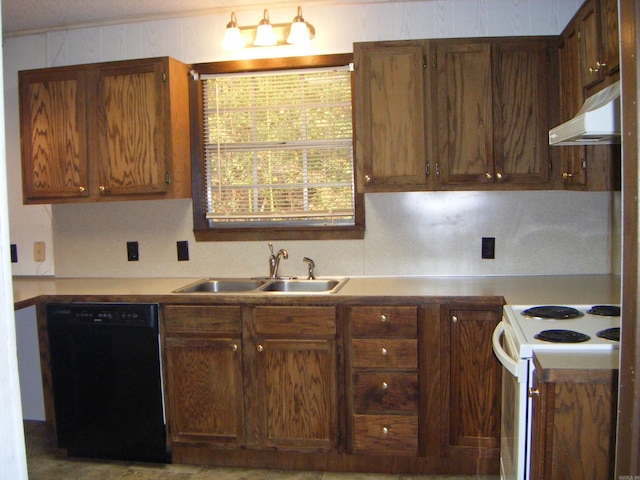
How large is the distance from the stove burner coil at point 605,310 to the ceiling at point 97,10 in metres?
1.93

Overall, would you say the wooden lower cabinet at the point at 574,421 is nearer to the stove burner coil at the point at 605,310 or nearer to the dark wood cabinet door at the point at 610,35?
the stove burner coil at the point at 605,310

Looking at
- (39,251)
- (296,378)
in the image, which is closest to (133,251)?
(39,251)

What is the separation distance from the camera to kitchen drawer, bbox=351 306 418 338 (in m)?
2.74

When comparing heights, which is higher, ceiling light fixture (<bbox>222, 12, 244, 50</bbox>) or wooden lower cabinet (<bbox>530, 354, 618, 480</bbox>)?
ceiling light fixture (<bbox>222, 12, 244, 50</bbox>)

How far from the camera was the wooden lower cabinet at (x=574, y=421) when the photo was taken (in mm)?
1569

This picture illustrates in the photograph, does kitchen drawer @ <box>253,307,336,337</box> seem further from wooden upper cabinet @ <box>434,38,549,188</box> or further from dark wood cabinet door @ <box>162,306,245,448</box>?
wooden upper cabinet @ <box>434,38,549,188</box>

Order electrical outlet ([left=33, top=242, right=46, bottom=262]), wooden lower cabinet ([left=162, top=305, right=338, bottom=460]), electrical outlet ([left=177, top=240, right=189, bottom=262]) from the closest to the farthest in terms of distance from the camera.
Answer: wooden lower cabinet ([left=162, top=305, right=338, bottom=460]) → electrical outlet ([left=177, top=240, right=189, bottom=262]) → electrical outlet ([left=33, top=242, right=46, bottom=262])

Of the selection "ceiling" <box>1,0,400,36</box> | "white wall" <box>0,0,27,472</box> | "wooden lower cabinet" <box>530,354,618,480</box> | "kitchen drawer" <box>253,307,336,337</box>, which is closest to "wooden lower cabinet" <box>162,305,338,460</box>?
"kitchen drawer" <box>253,307,336,337</box>

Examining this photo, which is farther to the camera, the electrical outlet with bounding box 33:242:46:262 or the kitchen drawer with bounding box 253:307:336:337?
the electrical outlet with bounding box 33:242:46:262

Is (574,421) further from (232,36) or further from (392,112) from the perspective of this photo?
(232,36)

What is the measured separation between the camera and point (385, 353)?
109 inches

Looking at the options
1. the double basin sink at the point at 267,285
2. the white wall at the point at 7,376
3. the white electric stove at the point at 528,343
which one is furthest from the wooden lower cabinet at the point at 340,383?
the white wall at the point at 7,376

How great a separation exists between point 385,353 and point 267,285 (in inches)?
30.3

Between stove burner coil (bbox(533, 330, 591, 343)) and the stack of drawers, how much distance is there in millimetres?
897
